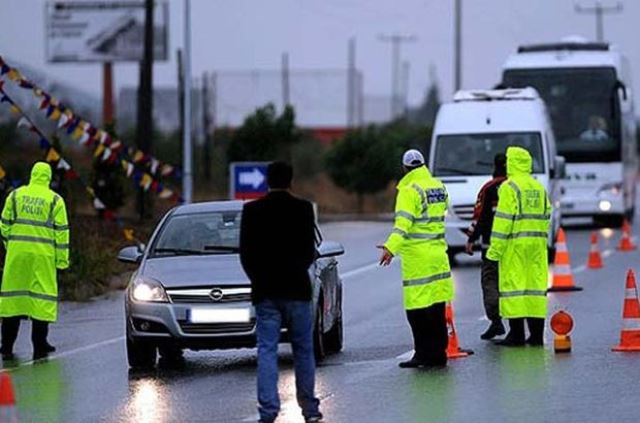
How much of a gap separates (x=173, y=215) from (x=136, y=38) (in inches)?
2055

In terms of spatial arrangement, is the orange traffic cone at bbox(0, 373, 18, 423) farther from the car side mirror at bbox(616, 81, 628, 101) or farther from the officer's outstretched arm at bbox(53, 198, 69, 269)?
the car side mirror at bbox(616, 81, 628, 101)

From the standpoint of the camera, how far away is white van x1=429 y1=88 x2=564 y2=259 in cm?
2944

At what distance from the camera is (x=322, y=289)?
51.6ft

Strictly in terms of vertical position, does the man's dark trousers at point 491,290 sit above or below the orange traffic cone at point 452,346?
above

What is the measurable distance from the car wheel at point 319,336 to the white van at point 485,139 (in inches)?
515

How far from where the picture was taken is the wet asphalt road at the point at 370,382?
1254cm

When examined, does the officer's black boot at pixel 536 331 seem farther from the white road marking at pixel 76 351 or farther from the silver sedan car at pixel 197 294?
the white road marking at pixel 76 351

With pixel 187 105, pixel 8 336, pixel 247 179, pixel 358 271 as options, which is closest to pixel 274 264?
pixel 8 336

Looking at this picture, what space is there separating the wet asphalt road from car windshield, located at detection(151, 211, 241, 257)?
1004mm

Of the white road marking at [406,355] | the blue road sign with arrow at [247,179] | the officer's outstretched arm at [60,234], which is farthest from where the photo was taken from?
the blue road sign with arrow at [247,179]

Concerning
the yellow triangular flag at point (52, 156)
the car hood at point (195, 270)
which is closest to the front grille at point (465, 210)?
the yellow triangular flag at point (52, 156)

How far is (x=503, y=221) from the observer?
643 inches

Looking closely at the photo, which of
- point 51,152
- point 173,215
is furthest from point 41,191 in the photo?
point 51,152

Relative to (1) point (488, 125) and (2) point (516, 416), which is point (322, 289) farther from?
(1) point (488, 125)
